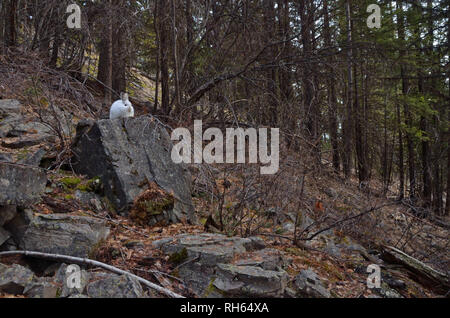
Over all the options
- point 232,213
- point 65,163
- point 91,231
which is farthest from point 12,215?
point 232,213

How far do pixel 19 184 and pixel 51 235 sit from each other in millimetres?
568

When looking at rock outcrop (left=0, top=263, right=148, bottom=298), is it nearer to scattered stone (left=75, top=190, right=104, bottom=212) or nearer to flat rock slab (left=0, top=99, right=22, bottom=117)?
scattered stone (left=75, top=190, right=104, bottom=212)

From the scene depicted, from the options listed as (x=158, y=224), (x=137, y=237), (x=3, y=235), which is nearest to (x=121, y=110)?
(x=158, y=224)

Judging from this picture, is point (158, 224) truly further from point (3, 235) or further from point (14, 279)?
point (14, 279)

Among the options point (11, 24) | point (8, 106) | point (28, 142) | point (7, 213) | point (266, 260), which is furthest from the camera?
point (11, 24)

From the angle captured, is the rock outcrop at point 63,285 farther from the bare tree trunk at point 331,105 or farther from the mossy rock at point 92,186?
the bare tree trunk at point 331,105

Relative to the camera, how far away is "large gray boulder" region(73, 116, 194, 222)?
15.3ft

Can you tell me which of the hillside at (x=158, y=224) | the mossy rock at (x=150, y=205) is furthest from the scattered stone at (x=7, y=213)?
the mossy rock at (x=150, y=205)

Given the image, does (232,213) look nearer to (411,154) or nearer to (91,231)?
(91,231)

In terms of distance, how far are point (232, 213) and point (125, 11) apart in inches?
221

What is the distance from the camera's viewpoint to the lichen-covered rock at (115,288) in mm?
2645

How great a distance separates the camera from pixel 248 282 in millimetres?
3072

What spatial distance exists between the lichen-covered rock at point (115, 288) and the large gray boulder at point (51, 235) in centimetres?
53

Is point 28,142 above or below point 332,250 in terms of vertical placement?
above
